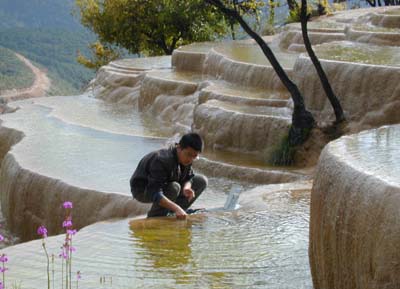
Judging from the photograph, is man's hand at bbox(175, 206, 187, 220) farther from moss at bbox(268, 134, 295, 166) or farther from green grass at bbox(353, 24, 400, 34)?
green grass at bbox(353, 24, 400, 34)

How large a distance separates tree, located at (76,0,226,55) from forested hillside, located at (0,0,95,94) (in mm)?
16805

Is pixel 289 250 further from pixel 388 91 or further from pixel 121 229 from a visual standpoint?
pixel 388 91

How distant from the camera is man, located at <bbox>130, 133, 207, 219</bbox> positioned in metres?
7.66

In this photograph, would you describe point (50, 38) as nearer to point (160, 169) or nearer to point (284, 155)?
point (284, 155)

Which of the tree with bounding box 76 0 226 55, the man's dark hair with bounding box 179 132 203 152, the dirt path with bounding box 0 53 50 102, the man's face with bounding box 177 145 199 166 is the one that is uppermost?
the man's dark hair with bounding box 179 132 203 152

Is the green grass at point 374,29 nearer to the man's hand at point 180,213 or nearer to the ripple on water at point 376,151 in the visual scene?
the man's hand at point 180,213

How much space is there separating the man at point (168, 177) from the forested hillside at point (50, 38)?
38.8 meters

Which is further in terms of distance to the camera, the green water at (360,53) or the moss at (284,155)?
the green water at (360,53)

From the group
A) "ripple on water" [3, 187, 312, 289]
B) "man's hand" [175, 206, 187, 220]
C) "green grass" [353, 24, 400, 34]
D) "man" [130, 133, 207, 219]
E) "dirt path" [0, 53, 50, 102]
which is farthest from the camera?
"dirt path" [0, 53, 50, 102]

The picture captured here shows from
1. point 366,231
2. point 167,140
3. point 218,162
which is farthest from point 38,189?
point 366,231

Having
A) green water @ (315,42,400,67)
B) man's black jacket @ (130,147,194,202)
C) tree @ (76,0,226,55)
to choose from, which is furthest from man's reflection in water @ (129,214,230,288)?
tree @ (76,0,226,55)

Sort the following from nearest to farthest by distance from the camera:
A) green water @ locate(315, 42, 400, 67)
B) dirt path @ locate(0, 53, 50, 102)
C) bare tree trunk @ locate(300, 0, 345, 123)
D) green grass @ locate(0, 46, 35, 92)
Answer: bare tree trunk @ locate(300, 0, 345, 123) < green water @ locate(315, 42, 400, 67) < dirt path @ locate(0, 53, 50, 102) < green grass @ locate(0, 46, 35, 92)

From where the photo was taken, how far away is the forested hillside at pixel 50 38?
60.6 m

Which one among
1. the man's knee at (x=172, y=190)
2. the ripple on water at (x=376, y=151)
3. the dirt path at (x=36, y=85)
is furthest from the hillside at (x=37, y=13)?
the ripple on water at (x=376, y=151)
